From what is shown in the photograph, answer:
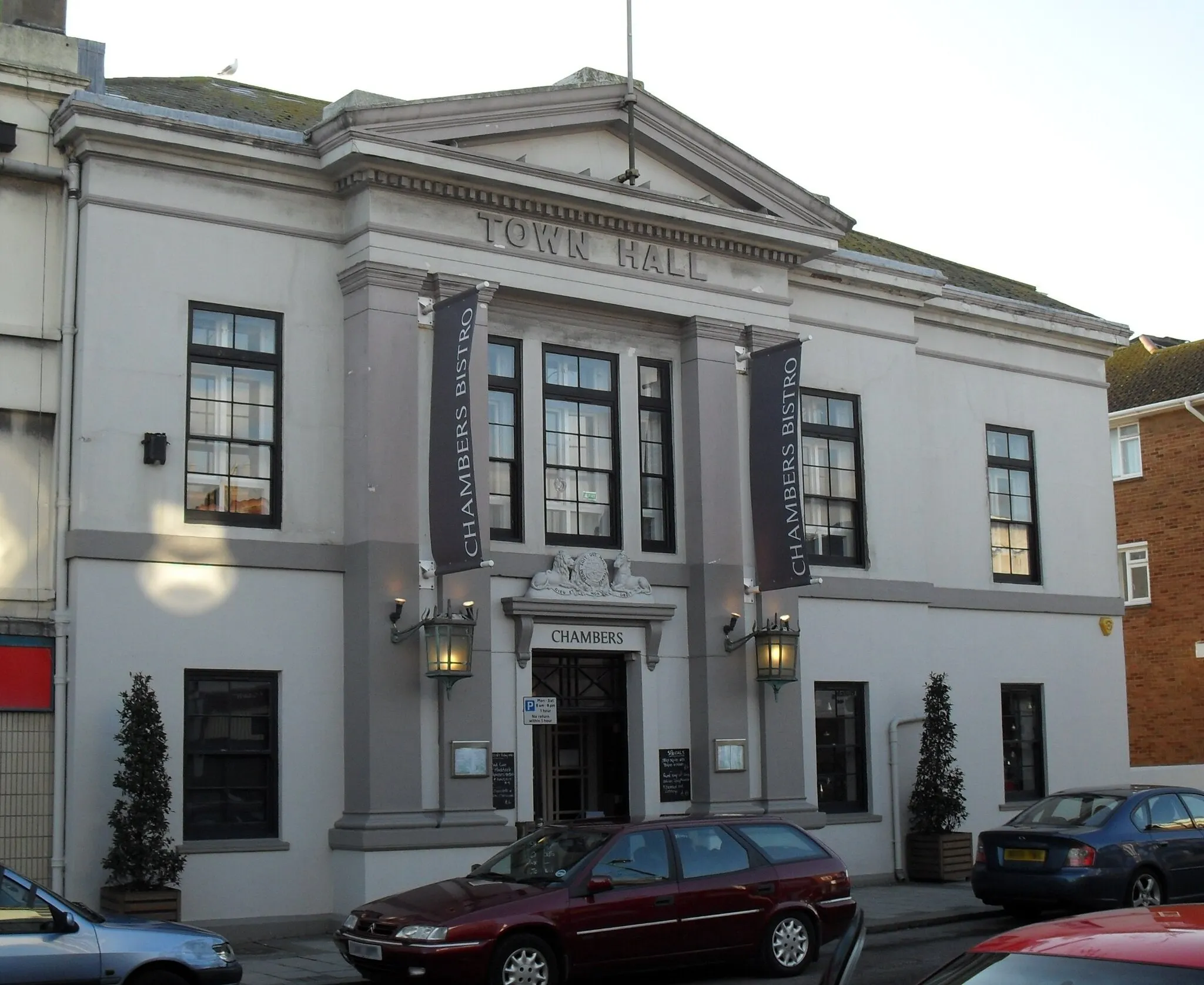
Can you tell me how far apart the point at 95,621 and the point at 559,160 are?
7.86 m

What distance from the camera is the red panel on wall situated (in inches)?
602

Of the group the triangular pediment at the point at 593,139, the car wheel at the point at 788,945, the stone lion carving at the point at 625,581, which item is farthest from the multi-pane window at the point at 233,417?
the car wheel at the point at 788,945

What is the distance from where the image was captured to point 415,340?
17547mm

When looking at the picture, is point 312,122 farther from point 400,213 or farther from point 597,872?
point 597,872

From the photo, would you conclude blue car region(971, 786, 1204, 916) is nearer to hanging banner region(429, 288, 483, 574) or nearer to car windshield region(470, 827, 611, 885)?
car windshield region(470, 827, 611, 885)

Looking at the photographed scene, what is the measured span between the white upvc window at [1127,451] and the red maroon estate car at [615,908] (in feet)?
74.1

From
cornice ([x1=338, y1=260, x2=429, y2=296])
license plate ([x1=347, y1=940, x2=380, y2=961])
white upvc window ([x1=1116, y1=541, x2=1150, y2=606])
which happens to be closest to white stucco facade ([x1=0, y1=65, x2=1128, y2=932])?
cornice ([x1=338, y1=260, x2=429, y2=296])

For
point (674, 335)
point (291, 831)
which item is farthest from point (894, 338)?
point (291, 831)

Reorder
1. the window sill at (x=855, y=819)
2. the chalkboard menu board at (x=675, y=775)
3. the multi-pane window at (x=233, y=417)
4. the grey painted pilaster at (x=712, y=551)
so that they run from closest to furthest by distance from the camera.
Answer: the multi-pane window at (x=233, y=417), the chalkboard menu board at (x=675, y=775), the grey painted pilaster at (x=712, y=551), the window sill at (x=855, y=819)

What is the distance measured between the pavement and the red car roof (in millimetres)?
9273

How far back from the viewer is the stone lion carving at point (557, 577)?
18266 mm

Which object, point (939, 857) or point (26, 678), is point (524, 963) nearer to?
point (26, 678)

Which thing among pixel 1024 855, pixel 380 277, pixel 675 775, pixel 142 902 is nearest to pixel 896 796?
pixel 675 775

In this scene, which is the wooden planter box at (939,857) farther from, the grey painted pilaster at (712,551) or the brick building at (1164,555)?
Answer: the brick building at (1164,555)
